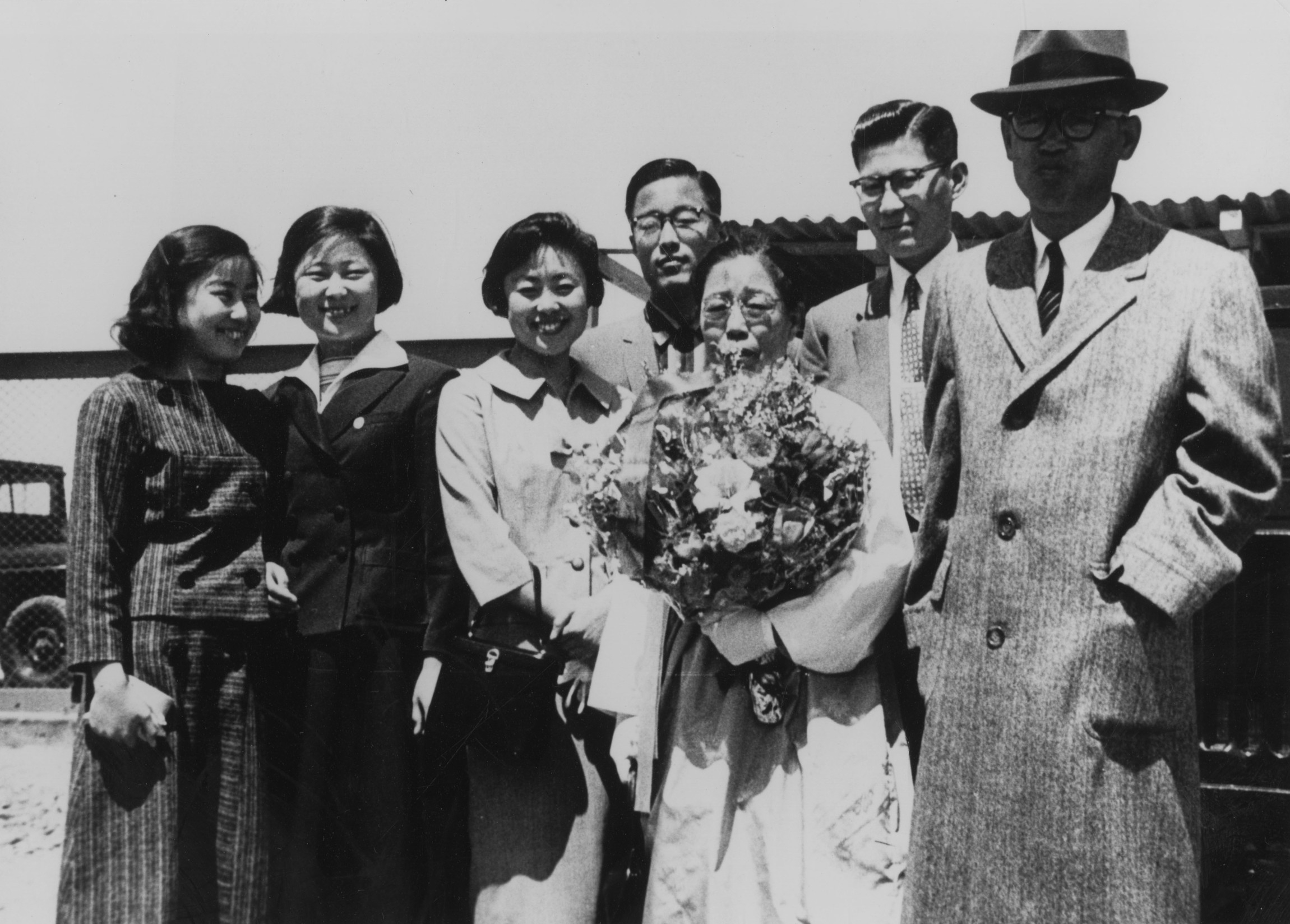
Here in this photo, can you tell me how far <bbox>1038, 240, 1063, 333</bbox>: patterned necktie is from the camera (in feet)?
8.89

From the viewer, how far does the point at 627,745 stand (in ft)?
10.2

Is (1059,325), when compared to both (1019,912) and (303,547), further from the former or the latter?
(303,547)

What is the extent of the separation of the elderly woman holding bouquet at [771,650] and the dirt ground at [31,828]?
247cm

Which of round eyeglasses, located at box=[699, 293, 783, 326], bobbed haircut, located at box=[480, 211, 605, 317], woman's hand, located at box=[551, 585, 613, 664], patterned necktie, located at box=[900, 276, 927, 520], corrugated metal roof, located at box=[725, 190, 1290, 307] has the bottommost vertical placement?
woman's hand, located at box=[551, 585, 613, 664]

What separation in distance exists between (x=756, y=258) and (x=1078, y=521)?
1264 mm

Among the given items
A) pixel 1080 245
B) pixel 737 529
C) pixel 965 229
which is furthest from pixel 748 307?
pixel 965 229

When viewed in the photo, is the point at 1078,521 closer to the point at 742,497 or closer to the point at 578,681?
the point at 742,497

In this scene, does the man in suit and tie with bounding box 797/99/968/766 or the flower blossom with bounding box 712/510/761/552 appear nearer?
the flower blossom with bounding box 712/510/761/552

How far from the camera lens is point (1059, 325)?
8.68ft

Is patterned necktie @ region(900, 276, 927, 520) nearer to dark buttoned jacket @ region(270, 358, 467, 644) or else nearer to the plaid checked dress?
dark buttoned jacket @ region(270, 358, 467, 644)

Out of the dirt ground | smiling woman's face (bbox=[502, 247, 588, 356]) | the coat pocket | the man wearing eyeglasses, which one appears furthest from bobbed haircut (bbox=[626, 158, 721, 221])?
the dirt ground

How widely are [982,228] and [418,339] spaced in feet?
10.1

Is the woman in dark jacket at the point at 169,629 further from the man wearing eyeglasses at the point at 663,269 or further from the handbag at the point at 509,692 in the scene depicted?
the man wearing eyeglasses at the point at 663,269

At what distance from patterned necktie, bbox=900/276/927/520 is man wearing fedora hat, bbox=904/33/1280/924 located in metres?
0.48
